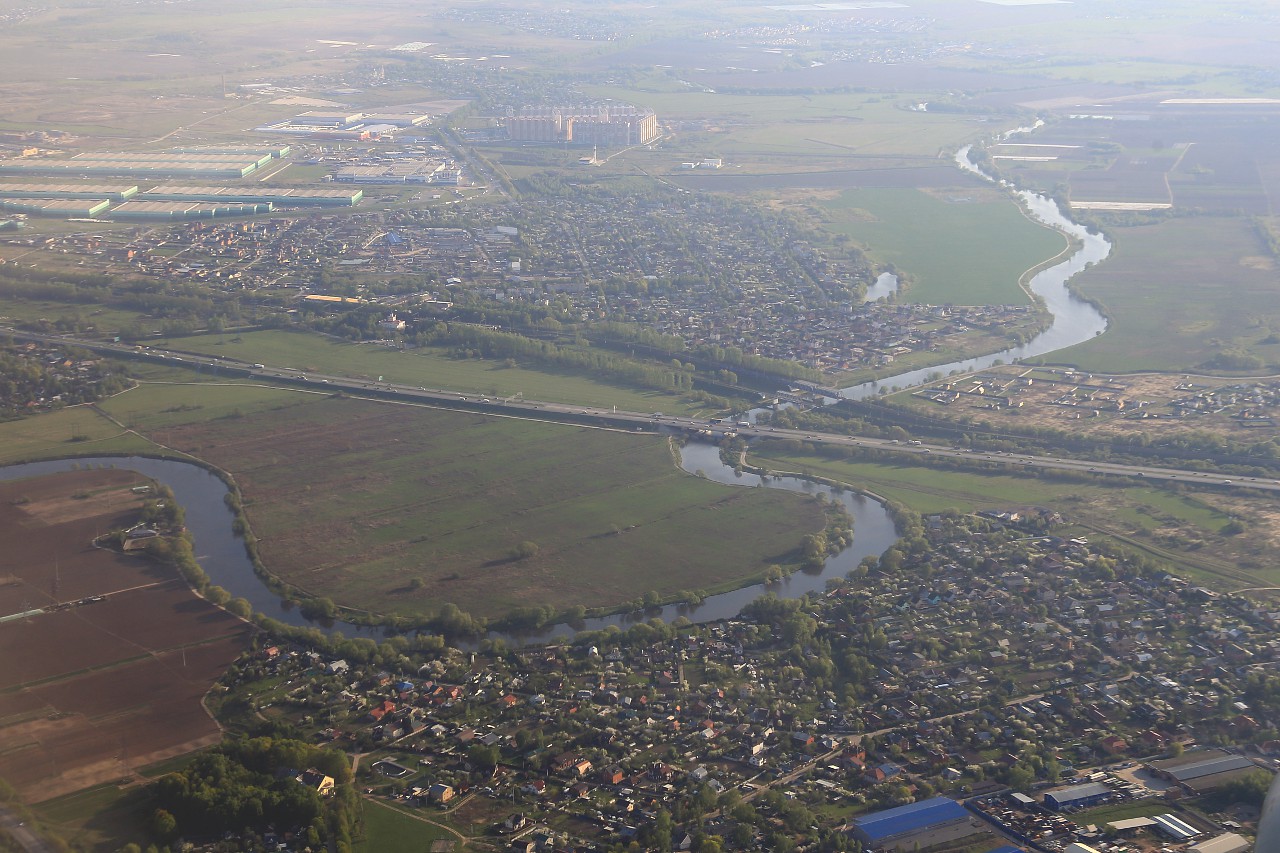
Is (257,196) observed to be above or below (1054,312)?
above

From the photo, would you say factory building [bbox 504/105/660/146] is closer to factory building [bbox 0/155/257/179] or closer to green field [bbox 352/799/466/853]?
factory building [bbox 0/155/257/179]

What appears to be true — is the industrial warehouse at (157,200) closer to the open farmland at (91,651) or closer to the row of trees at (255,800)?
the open farmland at (91,651)

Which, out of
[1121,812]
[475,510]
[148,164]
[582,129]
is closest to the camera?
[1121,812]

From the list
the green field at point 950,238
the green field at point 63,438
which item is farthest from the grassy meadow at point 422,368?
the green field at point 950,238

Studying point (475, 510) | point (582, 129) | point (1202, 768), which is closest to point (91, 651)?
point (475, 510)

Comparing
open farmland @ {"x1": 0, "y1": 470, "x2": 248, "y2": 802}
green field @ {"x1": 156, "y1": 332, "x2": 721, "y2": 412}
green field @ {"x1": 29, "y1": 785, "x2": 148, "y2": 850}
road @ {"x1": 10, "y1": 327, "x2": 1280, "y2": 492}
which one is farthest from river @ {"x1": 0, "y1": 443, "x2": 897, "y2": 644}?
green field @ {"x1": 29, "y1": 785, "x2": 148, "y2": 850}

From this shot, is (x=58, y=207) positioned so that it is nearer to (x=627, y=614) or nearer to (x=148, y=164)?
(x=148, y=164)
